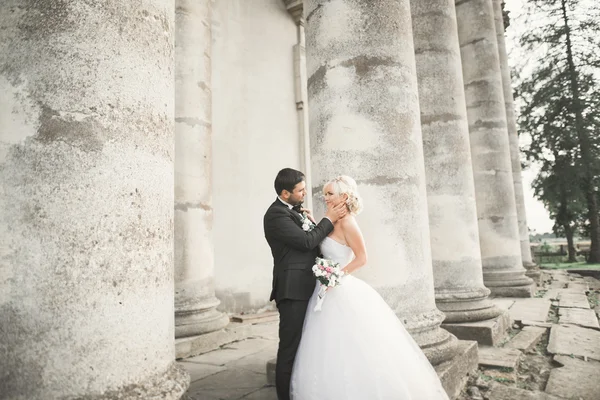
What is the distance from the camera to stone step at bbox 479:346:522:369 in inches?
185

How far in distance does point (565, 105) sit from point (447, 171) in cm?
2043

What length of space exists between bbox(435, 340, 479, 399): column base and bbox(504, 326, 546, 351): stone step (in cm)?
153

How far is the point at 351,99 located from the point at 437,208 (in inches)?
130

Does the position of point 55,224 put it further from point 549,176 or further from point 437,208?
point 549,176

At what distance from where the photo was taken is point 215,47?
9.49 meters

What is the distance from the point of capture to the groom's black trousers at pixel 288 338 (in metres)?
2.95

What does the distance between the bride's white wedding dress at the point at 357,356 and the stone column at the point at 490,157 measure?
7456mm

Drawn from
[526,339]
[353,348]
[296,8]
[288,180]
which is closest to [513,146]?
[296,8]

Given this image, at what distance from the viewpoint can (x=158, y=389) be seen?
2.11 meters

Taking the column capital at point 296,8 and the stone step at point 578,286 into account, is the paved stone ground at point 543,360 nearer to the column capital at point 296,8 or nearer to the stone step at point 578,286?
the stone step at point 578,286

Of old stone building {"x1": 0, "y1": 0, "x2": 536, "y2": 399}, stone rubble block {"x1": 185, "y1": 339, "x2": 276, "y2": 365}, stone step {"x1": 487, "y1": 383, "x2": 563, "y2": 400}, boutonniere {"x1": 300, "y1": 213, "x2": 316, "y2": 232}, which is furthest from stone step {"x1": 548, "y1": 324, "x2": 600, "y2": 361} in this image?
boutonniere {"x1": 300, "y1": 213, "x2": 316, "y2": 232}

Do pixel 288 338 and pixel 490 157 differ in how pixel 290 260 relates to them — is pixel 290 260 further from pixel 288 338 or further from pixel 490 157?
pixel 490 157

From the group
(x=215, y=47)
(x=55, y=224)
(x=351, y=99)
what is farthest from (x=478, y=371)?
(x=215, y=47)

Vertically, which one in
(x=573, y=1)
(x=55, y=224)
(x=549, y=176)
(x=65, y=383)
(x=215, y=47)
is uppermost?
(x=573, y=1)
